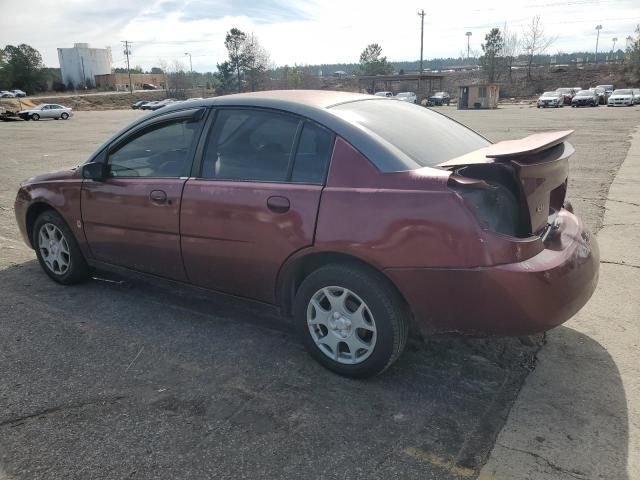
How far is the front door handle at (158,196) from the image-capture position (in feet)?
12.0

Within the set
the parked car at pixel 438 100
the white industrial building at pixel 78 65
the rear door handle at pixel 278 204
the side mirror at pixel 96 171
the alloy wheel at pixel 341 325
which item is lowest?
the alloy wheel at pixel 341 325

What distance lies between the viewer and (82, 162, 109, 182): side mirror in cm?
407

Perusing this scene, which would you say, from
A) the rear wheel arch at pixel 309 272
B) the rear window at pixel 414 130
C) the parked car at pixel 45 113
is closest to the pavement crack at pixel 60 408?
the rear wheel arch at pixel 309 272

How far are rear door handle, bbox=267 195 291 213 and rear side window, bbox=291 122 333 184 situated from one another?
13cm

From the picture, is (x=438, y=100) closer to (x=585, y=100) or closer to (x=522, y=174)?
(x=585, y=100)

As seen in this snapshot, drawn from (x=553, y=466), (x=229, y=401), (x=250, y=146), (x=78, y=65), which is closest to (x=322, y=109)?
(x=250, y=146)

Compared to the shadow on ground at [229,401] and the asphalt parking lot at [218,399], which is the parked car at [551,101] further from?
the asphalt parking lot at [218,399]

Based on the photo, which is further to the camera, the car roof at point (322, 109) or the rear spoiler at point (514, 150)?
the car roof at point (322, 109)

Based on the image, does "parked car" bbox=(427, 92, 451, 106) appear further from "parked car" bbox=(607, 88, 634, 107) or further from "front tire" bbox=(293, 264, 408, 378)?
"front tire" bbox=(293, 264, 408, 378)

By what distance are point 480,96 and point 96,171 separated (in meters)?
52.1

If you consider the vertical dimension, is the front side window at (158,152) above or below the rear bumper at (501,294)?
above

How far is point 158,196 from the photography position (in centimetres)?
367

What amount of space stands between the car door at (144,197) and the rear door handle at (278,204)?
2.61ft

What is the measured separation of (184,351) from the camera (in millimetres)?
3475
